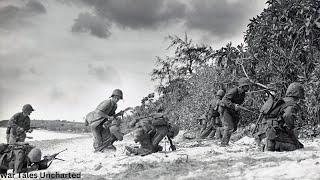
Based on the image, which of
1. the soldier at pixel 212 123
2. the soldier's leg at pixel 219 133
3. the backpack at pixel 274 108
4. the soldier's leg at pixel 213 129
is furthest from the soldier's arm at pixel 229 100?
the soldier's leg at pixel 213 129

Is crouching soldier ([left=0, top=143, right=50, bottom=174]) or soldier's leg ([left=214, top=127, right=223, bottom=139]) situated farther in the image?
soldier's leg ([left=214, top=127, right=223, bottom=139])

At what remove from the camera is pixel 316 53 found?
55.9ft

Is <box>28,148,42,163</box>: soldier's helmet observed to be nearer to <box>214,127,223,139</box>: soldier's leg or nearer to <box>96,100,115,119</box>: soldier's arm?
<box>96,100,115,119</box>: soldier's arm

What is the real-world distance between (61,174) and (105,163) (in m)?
1.54

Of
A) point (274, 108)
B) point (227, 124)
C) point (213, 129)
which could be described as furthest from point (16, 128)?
point (274, 108)

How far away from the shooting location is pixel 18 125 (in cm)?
1425

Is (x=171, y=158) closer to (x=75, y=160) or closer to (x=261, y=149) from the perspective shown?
(x=261, y=149)

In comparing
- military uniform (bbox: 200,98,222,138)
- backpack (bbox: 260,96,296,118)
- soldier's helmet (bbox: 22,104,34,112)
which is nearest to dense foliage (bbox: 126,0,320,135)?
military uniform (bbox: 200,98,222,138)

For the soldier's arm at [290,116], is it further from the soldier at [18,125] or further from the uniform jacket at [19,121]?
the uniform jacket at [19,121]

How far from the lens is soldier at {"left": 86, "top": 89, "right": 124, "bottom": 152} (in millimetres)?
14734

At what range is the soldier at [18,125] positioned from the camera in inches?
552

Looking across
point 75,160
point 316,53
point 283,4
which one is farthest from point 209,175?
point 283,4

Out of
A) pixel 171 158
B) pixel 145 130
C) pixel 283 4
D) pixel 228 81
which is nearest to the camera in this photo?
pixel 171 158

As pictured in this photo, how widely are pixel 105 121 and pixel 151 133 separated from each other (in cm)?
216
